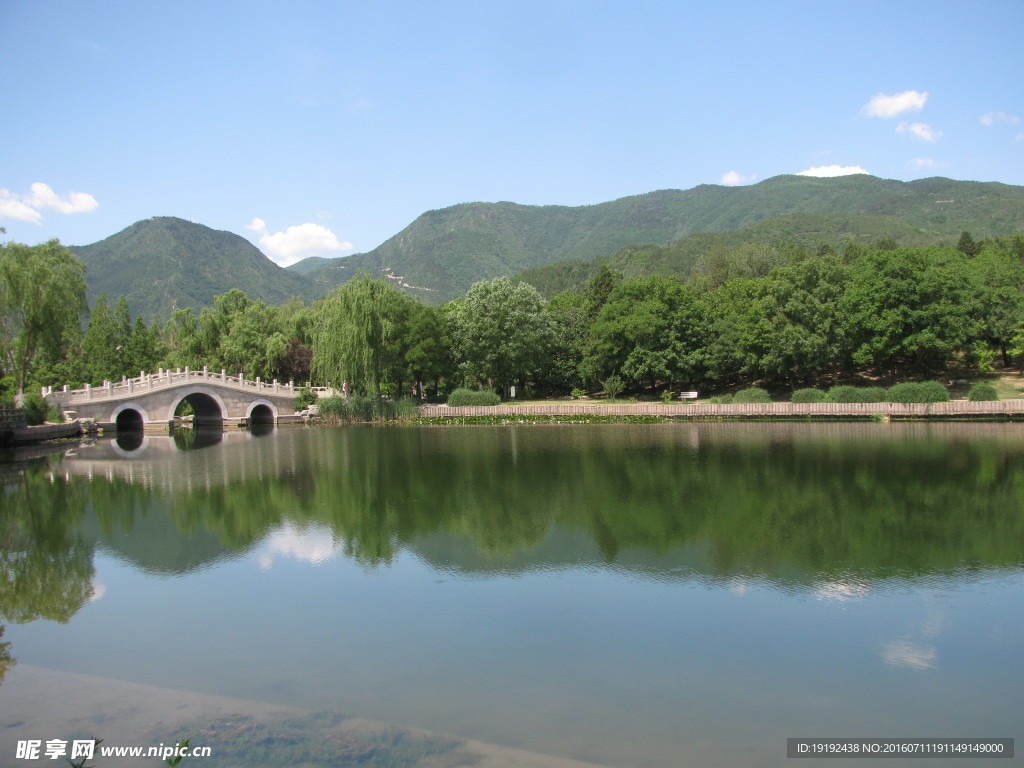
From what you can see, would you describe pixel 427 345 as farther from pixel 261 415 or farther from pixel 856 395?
pixel 856 395

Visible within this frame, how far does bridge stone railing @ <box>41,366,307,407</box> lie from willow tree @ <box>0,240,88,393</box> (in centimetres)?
262

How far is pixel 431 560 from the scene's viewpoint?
14469 mm

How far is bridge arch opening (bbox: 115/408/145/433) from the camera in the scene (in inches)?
1876

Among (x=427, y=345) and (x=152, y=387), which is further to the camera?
(x=427, y=345)

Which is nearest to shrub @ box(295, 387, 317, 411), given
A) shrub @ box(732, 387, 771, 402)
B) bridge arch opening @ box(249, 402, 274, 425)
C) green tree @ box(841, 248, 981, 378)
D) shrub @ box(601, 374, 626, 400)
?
bridge arch opening @ box(249, 402, 274, 425)

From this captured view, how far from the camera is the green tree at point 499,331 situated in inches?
2132

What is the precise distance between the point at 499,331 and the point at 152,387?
23069 mm

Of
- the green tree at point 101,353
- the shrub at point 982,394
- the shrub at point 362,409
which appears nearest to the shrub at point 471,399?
the shrub at point 362,409

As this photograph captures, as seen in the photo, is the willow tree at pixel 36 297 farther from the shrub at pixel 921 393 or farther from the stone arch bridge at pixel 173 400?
the shrub at pixel 921 393

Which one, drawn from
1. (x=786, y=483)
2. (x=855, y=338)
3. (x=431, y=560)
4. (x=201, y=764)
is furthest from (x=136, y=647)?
(x=855, y=338)

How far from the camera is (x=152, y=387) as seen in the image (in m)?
45.1

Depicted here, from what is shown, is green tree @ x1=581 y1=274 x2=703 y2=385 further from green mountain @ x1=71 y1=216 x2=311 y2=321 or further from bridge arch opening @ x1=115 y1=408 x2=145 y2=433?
green mountain @ x1=71 y1=216 x2=311 y2=321

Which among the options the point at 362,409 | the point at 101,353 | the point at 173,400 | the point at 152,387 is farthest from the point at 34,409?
the point at 101,353

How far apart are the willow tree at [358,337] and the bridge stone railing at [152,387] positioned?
14.1 ft
